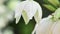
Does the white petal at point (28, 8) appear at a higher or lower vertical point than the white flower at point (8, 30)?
higher

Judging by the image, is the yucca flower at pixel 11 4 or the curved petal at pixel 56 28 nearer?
the curved petal at pixel 56 28

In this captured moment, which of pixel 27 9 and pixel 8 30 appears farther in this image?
pixel 8 30

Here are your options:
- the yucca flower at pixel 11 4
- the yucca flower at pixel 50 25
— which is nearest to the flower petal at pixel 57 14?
the yucca flower at pixel 50 25

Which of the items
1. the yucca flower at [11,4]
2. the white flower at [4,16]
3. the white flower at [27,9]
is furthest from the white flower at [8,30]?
the white flower at [27,9]

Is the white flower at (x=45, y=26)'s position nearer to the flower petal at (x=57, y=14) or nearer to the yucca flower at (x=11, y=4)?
the flower petal at (x=57, y=14)

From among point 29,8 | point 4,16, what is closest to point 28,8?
point 29,8

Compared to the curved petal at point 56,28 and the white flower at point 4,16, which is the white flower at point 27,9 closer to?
the curved petal at point 56,28

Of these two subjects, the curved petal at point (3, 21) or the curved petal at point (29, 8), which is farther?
the curved petal at point (3, 21)

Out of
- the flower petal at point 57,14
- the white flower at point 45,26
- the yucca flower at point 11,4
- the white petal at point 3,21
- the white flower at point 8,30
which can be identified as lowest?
the white flower at point 8,30

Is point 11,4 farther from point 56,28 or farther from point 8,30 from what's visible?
point 56,28

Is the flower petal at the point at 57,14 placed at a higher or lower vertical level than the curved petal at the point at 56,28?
higher

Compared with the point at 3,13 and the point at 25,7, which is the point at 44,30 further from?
the point at 3,13
